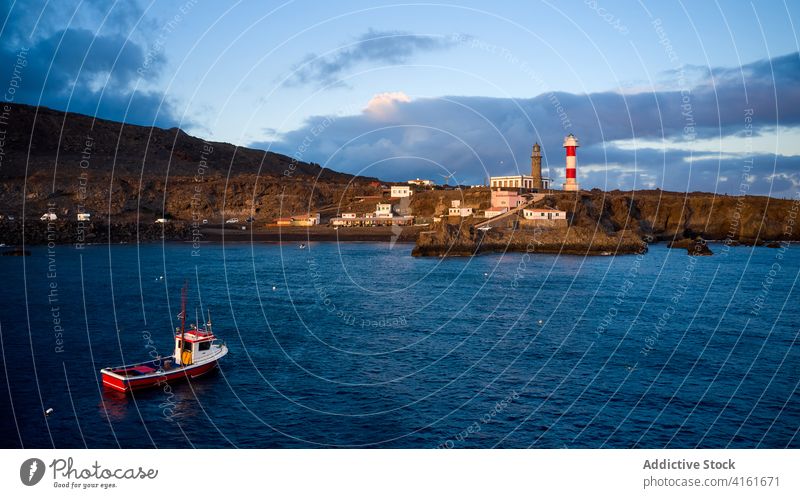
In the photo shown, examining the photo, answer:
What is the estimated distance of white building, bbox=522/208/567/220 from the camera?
9419 centimetres

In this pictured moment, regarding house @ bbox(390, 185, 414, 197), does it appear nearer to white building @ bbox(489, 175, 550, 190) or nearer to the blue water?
white building @ bbox(489, 175, 550, 190)

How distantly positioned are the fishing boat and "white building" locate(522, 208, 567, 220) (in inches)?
2825

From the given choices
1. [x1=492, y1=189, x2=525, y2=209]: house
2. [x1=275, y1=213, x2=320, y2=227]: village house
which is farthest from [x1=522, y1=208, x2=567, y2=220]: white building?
[x1=275, y1=213, x2=320, y2=227]: village house

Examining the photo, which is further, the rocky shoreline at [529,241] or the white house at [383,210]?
the white house at [383,210]

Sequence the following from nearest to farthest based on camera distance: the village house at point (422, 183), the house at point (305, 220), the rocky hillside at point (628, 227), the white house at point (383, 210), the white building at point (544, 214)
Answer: the rocky hillside at point (628, 227) → the white building at point (544, 214) → the house at point (305, 220) → the white house at point (383, 210) → the village house at point (422, 183)

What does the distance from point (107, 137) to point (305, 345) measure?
173m

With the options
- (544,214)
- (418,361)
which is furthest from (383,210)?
(418,361)

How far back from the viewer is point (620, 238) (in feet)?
292

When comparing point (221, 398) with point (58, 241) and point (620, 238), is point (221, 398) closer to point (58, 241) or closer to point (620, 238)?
point (620, 238)

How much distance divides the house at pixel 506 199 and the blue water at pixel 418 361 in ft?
148

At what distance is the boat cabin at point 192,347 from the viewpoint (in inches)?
1049

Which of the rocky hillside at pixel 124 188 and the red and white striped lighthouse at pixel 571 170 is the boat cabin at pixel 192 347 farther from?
the red and white striped lighthouse at pixel 571 170

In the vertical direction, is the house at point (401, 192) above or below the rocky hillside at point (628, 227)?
above

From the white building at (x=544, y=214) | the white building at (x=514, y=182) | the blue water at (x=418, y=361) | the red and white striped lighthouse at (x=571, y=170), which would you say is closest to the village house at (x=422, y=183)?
the white building at (x=514, y=182)
